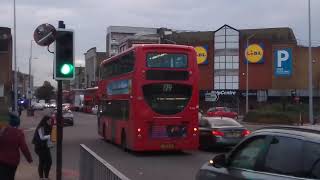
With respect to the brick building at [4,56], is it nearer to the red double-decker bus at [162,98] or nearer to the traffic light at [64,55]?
the red double-decker bus at [162,98]

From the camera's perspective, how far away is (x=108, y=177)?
739 cm

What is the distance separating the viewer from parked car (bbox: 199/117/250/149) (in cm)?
2312

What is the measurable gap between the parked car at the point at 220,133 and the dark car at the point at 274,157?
51.1 feet

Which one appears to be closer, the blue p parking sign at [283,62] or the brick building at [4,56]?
the brick building at [4,56]

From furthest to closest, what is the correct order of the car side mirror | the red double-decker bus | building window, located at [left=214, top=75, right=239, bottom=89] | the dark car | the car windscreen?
building window, located at [left=214, top=75, right=239, bottom=89], the car windscreen, the red double-decker bus, the car side mirror, the dark car

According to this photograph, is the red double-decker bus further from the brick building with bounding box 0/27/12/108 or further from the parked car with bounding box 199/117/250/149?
the brick building with bounding box 0/27/12/108

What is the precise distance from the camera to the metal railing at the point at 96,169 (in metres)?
6.86

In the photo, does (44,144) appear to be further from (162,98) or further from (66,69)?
(162,98)

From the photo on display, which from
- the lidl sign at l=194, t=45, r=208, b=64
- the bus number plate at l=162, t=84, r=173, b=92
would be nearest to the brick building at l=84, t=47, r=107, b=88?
the lidl sign at l=194, t=45, r=208, b=64

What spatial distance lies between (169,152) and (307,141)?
18244mm

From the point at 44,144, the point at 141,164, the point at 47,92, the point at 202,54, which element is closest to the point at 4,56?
the point at 202,54

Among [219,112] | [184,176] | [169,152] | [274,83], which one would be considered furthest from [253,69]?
[184,176]

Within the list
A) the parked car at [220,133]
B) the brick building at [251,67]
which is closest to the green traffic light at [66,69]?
the parked car at [220,133]

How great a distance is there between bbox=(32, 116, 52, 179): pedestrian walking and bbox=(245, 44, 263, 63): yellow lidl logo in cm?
7754
